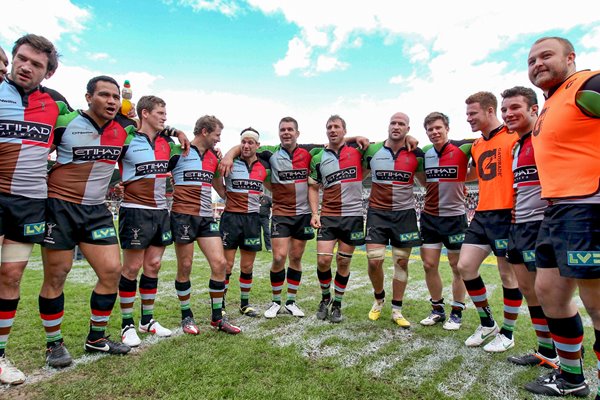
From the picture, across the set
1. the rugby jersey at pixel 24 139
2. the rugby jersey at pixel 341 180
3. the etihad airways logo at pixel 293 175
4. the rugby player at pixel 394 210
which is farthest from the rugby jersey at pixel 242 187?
the rugby jersey at pixel 24 139

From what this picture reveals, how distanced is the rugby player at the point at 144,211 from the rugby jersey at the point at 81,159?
0.48 metres

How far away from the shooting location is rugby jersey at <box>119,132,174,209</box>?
15.0 feet

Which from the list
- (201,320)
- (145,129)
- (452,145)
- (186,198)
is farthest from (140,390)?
(452,145)

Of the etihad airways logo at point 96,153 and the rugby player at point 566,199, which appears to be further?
the etihad airways logo at point 96,153

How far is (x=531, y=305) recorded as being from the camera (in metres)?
4.00

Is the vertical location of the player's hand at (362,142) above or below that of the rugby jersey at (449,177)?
above

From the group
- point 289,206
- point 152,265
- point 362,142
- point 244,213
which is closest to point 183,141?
point 244,213

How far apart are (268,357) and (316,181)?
3.12 m

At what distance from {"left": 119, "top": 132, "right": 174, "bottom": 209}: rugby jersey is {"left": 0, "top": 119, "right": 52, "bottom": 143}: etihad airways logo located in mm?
980

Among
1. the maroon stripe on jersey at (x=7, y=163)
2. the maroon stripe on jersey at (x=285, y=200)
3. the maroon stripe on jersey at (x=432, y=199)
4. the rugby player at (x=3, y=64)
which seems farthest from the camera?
the maroon stripe on jersey at (x=285, y=200)

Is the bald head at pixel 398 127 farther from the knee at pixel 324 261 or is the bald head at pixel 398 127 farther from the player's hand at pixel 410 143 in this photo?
the knee at pixel 324 261

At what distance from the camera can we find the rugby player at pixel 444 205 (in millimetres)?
5340

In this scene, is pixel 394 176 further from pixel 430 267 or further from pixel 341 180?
pixel 430 267

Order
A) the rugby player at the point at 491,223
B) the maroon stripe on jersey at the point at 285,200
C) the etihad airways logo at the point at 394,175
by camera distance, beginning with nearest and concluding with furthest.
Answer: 1. the rugby player at the point at 491,223
2. the etihad airways logo at the point at 394,175
3. the maroon stripe on jersey at the point at 285,200
